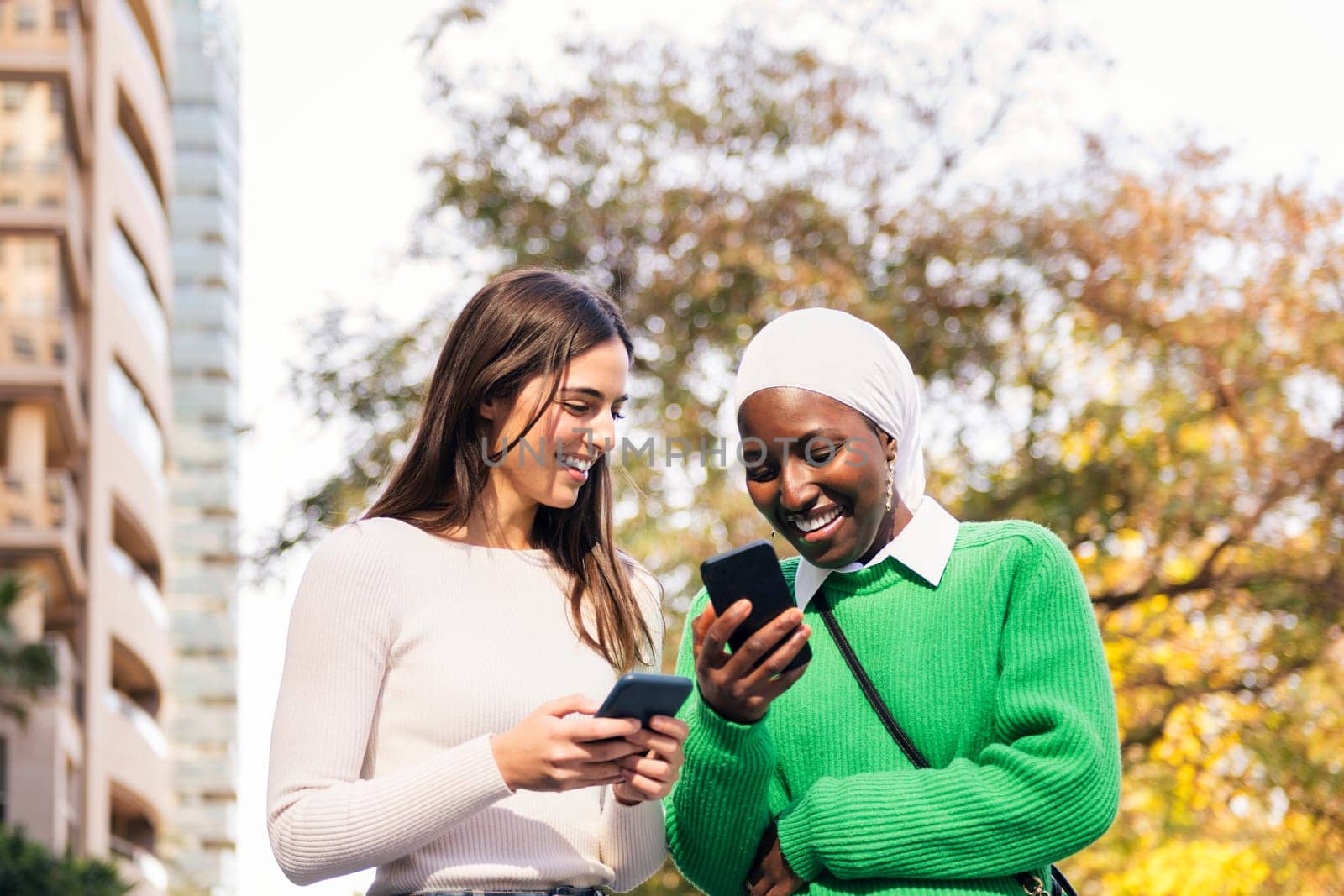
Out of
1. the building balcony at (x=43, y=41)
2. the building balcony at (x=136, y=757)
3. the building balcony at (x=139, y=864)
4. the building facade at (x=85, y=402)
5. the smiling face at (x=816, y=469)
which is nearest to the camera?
the smiling face at (x=816, y=469)

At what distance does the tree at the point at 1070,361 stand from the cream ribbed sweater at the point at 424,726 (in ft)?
23.7

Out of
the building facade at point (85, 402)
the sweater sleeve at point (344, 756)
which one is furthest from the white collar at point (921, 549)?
the building facade at point (85, 402)

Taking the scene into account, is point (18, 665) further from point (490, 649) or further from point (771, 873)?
point (771, 873)

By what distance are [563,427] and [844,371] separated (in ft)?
2.16

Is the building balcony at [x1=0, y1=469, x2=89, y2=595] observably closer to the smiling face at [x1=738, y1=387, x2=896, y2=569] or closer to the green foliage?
the green foliage

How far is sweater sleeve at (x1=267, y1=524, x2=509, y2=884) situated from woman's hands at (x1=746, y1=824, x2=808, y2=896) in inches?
18.7

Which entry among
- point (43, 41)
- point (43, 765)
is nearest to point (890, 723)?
point (43, 765)

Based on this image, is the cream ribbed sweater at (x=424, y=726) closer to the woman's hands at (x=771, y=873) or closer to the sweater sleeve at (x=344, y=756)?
the sweater sleeve at (x=344, y=756)

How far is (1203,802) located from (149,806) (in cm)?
3040

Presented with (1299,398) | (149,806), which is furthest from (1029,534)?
(149,806)

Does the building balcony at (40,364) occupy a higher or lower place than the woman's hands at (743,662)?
lower

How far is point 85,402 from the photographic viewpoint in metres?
31.8

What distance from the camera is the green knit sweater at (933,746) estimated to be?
2.71 metres

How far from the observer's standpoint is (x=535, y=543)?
11.3ft
